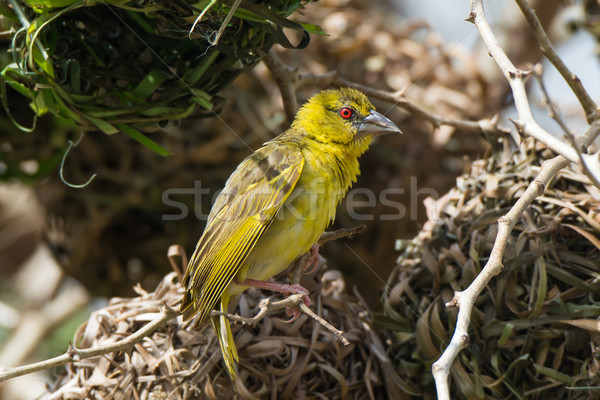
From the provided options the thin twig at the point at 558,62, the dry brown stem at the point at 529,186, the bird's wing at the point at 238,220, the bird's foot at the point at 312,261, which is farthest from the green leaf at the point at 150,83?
the thin twig at the point at 558,62

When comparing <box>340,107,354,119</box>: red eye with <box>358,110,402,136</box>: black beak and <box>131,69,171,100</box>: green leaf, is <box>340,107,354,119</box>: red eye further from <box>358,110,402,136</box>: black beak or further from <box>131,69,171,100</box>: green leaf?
<box>131,69,171,100</box>: green leaf

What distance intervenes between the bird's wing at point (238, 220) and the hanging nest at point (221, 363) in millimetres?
103

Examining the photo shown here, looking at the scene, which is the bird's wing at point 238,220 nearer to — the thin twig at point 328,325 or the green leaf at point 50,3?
the thin twig at point 328,325

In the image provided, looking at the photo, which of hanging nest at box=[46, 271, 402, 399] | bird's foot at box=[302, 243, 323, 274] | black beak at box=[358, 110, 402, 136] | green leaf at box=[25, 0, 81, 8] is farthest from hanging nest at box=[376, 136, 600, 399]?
green leaf at box=[25, 0, 81, 8]

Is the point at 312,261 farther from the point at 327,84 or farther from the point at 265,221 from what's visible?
the point at 327,84

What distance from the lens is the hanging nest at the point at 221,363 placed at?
157 centimetres

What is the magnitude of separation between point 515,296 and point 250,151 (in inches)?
49.9

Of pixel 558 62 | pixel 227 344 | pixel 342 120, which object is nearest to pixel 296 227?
pixel 227 344

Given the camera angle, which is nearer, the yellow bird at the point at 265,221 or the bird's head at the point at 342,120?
the yellow bird at the point at 265,221

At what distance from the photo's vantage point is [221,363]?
1589mm

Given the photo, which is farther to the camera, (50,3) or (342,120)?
Answer: (342,120)

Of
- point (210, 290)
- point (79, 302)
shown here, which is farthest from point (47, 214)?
point (210, 290)

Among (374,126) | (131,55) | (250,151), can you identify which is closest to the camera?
(131,55)

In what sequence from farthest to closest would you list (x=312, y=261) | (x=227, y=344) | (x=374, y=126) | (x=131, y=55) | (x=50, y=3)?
1. (x=374, y=126)
2. (x=312, y=261)
3. (x=131, y=55)
4. (x=227, y=344)
5. (x=50, y=3)
